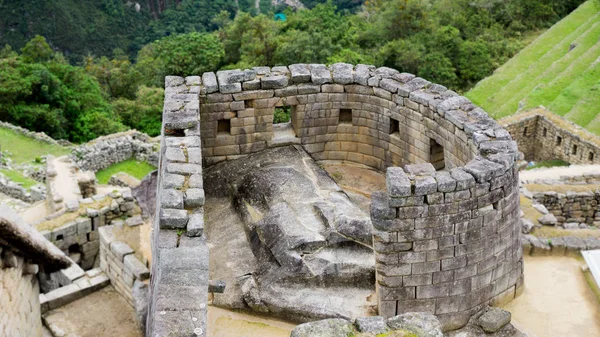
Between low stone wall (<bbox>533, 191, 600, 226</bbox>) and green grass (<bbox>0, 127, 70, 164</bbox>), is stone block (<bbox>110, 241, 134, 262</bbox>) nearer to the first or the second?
low stone wall (<bbox>533, 191, 600, 226</bbox>)

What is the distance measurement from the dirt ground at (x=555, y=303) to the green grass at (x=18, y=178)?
1992 cm

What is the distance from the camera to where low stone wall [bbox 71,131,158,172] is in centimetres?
3078

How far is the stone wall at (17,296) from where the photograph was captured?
10.9 m

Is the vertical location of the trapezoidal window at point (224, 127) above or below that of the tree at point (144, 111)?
above

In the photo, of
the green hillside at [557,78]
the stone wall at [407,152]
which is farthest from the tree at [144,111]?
the stone wall at [407,152]

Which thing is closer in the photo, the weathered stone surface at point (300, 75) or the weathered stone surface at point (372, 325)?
the weathered stone surface at point (372, 325)

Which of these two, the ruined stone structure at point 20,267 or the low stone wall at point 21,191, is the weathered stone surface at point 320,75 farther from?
the low stone wall at point 21,191

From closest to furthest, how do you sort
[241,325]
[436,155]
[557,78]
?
[241,325], [436,155], [557,78]

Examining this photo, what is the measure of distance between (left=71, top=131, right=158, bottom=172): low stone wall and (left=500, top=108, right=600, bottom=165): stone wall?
13.9 metres

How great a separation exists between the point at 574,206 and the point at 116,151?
19006 mm

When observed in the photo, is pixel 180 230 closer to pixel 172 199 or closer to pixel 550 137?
pixel 172 199

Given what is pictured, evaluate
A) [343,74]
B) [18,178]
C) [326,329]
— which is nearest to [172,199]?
[326,329]

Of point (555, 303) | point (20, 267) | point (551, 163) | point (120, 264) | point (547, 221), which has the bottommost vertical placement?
point (551, 163)

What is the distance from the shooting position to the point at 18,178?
94.2 feet
